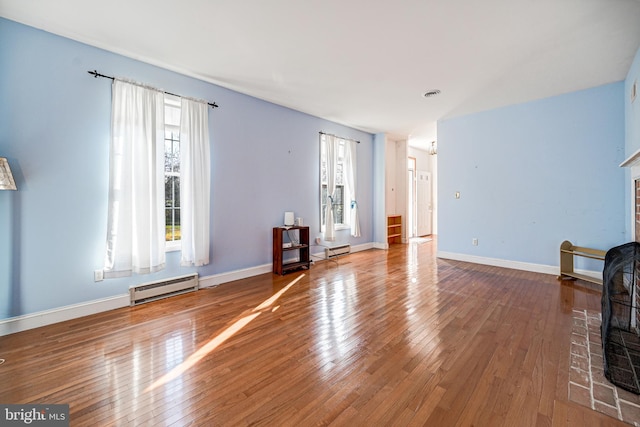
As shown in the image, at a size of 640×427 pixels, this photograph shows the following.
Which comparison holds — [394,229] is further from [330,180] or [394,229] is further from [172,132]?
[172,132]

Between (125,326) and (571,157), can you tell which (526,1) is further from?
(125,326)

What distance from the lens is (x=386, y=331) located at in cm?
248

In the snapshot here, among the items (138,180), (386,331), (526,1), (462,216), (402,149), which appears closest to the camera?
(526,1)

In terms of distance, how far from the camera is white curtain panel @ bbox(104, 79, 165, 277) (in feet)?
9.68

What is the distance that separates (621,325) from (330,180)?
14.5 feet

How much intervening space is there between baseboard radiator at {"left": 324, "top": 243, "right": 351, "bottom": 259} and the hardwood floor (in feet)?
6.73

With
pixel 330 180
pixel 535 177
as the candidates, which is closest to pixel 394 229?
pixel 330 180

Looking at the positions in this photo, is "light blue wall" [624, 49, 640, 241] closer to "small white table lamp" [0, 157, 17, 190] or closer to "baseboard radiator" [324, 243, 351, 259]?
"baseboard radiator" [324, 243, 351, 259]

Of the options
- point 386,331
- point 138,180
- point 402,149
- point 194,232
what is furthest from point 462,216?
point 138,180

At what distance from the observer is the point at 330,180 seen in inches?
220

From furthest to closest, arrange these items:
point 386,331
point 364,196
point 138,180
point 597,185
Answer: point 364,196 < point 597,185 < point 138,180 < point 386,331

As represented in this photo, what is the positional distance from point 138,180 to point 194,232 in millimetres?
907

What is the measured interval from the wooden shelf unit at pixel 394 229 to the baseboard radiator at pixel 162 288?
513 centimetres

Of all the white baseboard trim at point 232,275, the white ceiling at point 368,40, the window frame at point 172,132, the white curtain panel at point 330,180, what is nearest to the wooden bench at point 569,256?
the white ceiling at point 368,40
